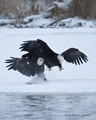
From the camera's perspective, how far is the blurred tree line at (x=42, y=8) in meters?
20.1

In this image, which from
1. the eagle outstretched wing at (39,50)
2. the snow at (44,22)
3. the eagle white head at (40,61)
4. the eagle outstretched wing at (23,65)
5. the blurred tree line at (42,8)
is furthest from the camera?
the blurred tree line at (42,8)

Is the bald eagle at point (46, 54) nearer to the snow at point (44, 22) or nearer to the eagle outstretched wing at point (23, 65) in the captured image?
the eagle outstretched wing at point (23, 65)

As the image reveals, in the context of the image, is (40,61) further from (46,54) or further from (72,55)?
(72,55)

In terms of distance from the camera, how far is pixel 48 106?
18.7ft

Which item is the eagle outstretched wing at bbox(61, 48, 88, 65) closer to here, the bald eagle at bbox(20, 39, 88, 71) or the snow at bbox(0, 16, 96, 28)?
the bald eagle at bbox(20, 39, 88, 71)

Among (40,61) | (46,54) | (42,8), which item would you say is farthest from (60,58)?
(42,8)

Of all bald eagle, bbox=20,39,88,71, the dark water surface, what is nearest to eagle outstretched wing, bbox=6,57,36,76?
bald eagle, bbox=20,39,88,71

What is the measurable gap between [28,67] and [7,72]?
3.93 ft

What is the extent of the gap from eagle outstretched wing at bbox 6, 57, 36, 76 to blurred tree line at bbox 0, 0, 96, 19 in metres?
12.7

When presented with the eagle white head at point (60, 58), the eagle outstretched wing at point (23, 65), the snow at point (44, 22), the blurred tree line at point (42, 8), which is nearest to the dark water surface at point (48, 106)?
the eagle outstretched wing at point (23, 65)

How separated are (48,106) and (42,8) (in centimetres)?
1775

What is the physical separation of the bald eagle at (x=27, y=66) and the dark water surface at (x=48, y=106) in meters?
0.69

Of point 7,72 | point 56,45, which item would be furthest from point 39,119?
point 56,45

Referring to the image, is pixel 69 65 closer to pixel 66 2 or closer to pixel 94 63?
pixel 94 63
